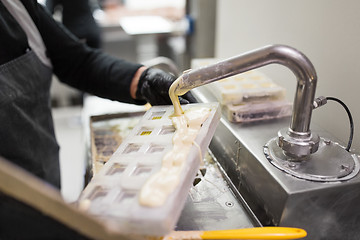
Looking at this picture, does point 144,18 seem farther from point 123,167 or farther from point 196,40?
point 123,167

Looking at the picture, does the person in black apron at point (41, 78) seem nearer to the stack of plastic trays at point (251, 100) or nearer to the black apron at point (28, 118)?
the black apron at point (28, 118)

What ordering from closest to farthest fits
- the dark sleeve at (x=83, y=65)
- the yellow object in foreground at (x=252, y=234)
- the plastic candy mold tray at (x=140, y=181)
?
the plastic candy mold tray at (x=140, y=181) → the yellow object in foreground at (x=252, y=234) → the dark sleeve at (x=83, y=65)

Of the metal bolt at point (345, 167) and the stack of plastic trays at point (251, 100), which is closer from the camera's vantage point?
the metal bolt at point (345, 167)

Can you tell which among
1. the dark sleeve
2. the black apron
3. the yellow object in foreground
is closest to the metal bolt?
the yellow object in foreground

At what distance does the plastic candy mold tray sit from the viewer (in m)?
0.52

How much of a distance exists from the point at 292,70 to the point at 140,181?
16.2 inches

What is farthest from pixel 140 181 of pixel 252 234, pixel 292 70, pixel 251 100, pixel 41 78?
pixel 41 78

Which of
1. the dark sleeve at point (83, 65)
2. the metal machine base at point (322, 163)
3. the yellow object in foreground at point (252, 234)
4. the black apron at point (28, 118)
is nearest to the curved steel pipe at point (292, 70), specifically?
the metal machine base at point (322, 163)

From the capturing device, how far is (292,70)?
69cm

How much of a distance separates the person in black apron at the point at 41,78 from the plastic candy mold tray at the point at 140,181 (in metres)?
0.22

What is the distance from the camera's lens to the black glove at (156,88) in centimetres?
102

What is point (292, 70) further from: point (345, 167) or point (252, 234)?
point (252, 234)

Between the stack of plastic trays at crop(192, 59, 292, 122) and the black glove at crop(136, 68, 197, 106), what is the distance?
0.38 ft

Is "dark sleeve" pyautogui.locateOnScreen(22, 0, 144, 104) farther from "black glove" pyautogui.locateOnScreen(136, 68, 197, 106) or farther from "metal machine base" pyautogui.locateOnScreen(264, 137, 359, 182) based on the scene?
"metal machine base" pyautogui.locateOnScreen(264, 137, 359, 182)
